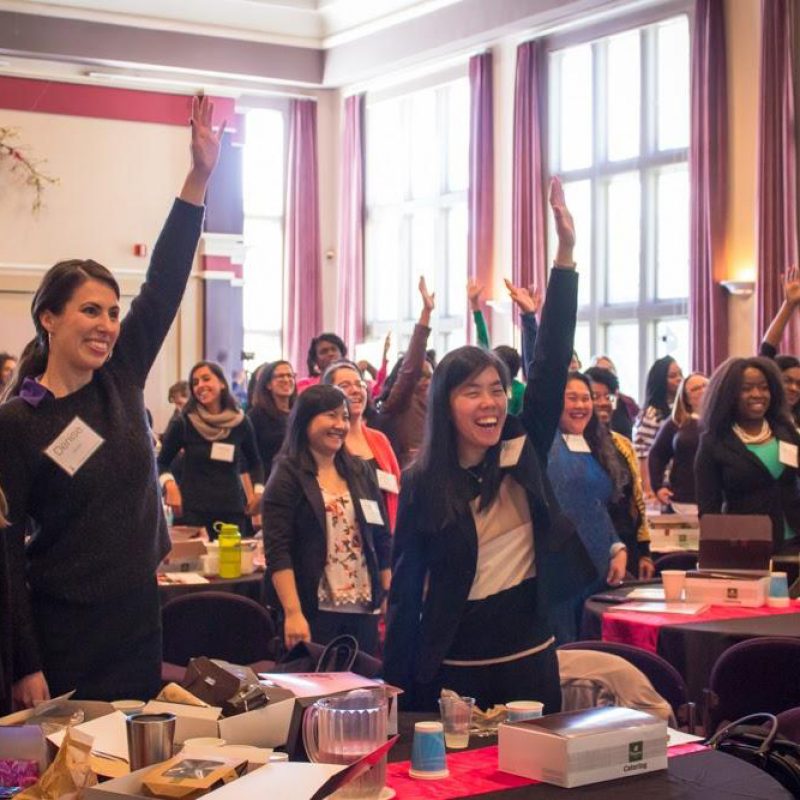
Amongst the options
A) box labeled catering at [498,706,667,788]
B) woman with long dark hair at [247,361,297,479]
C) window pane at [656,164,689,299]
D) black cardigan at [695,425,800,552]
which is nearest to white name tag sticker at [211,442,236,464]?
woman with long dark hair at [247,361,297,479]

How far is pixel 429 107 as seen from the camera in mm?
16219

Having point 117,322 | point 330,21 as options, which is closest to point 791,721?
point 117,322

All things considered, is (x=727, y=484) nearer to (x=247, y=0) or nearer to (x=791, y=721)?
(x=791, y=721)

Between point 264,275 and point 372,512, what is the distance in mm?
13020

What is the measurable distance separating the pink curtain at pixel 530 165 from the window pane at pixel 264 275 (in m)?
4.18

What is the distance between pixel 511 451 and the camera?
3174 mm

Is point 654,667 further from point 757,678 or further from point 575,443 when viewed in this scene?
point 575,443

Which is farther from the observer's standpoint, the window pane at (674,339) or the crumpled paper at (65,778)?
the window pane at (674,339)

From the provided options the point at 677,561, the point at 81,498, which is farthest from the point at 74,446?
the point at 677,561

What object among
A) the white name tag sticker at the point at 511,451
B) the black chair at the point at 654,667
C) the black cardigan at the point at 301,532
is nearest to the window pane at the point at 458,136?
the black cardigan at the point at 301,532

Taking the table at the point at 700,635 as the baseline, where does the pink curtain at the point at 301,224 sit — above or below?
above

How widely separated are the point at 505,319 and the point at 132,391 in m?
11.7

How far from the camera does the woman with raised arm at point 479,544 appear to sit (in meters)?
3.12

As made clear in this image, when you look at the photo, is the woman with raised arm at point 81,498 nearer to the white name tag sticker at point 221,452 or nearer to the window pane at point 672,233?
the white name tag sticker at point 221,452
